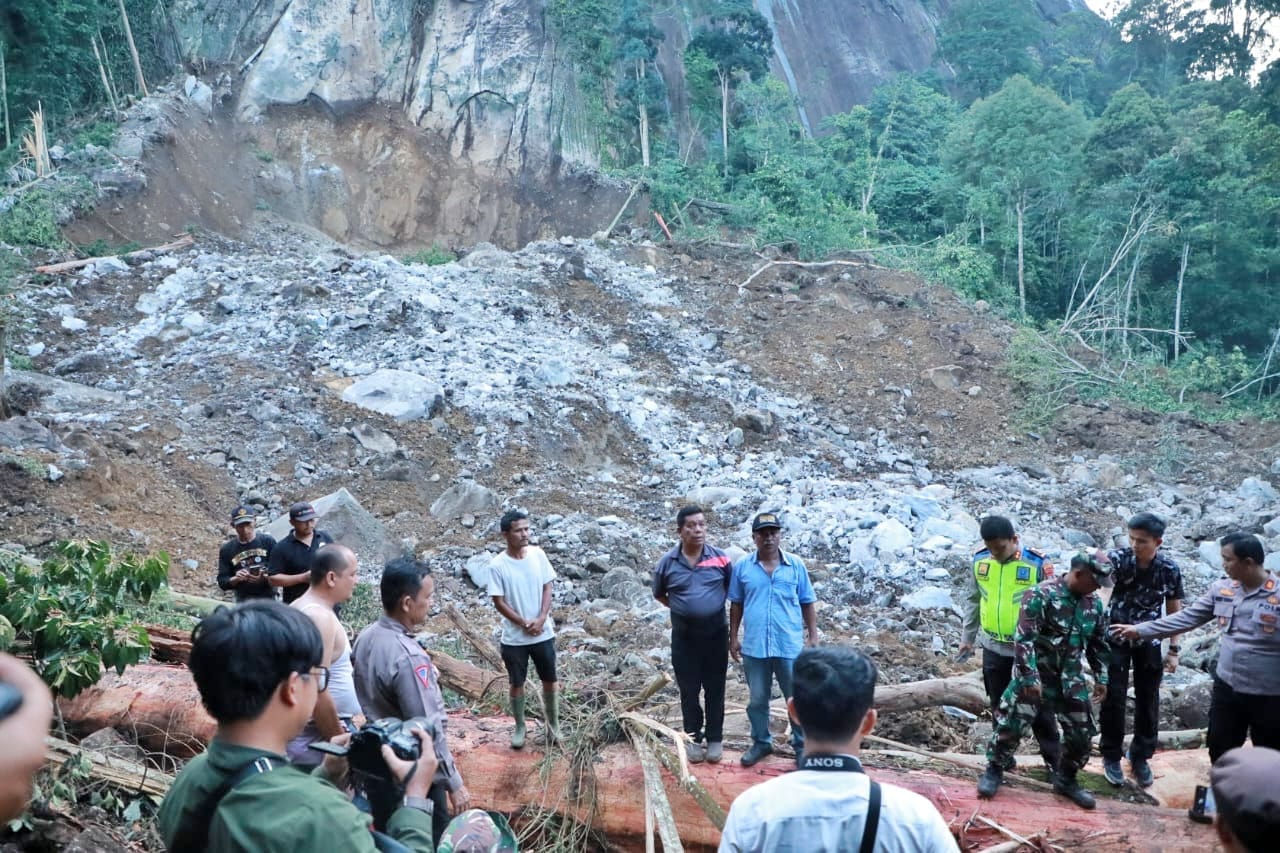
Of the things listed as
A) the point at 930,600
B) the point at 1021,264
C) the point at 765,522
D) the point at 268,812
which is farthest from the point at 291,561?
the point at 1021,264

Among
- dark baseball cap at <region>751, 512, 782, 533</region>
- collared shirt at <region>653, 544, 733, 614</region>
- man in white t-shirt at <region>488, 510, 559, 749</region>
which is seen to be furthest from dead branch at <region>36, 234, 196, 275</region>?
dark baseball cap at <region>751, 512, 782, 533</region>

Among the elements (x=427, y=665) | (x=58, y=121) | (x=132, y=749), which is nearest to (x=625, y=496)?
(x=132, y=749)

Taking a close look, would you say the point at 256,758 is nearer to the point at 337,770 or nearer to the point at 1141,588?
the point at 337,770

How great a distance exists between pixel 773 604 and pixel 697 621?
14.2 inches

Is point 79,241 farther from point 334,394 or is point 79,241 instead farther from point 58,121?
point 334,394

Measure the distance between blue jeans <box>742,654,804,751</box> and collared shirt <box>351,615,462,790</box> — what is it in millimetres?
1664

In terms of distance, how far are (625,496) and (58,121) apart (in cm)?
1563

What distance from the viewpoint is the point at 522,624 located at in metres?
4.22

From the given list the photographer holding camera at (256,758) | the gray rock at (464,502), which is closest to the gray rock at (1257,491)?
the gray rock at (464,502)

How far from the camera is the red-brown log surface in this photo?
3.55 m

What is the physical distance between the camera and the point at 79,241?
15727mm

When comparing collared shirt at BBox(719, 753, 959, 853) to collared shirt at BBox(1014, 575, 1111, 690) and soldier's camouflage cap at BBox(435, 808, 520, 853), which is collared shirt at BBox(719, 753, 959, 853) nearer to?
soldier's camouflage cap at BBox(435, 808, 520, 853)

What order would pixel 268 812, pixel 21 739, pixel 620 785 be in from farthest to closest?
pixel 620 785 < pixel 268 812 < pixel 21 739

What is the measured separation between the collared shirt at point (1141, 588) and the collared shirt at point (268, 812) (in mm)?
3816
